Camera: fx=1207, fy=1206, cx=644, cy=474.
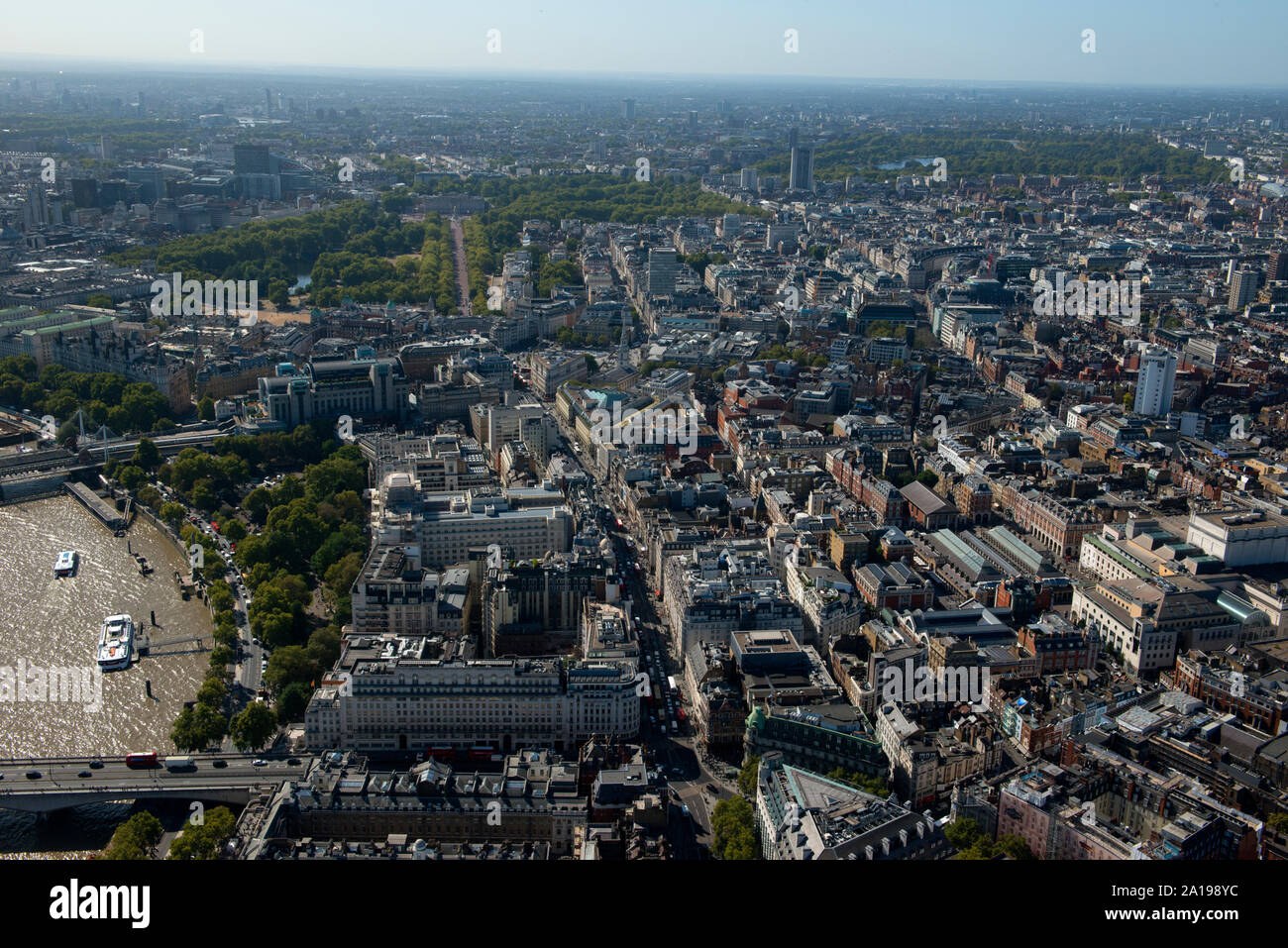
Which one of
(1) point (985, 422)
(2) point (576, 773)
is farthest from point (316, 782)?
(1) point (985, 422)

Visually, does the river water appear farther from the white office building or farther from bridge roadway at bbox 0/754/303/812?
the white office building

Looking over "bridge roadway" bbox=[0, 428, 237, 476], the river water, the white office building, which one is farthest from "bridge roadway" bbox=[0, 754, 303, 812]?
the white office building

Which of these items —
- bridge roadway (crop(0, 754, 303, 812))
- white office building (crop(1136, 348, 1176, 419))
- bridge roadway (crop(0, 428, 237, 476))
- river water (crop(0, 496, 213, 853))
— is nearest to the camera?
bridge roadway (crop(0, 754, 303, 812))

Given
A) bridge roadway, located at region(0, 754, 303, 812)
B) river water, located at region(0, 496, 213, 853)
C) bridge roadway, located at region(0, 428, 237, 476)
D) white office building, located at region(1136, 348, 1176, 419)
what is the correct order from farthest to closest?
1. white office building, located at region(1136, 348, 1176, 419)
2. bridge roadway, located at region(0, 428, 237, 476)
3. river water, located at region(0, 496, 213, 853)
4. bridge roadway, located at region(0, 754, 303, 812)

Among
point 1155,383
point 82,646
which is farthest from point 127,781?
point 1155,383

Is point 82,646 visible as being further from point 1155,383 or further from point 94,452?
point 1155,383

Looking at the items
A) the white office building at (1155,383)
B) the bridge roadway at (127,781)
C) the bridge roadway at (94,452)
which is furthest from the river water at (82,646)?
the white office building at (1155,383)
